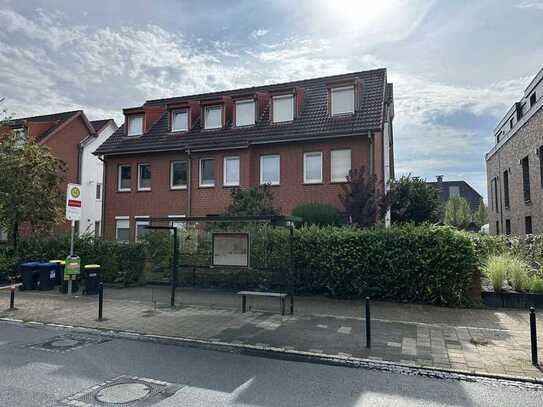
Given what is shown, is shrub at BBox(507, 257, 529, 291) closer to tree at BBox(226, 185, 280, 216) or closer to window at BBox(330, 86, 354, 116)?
tree at BBox(226, 185, 280, 216)

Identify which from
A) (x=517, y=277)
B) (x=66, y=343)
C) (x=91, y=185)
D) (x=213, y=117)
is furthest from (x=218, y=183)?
(x=66, y=343)

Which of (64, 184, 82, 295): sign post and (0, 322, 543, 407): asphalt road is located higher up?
(64, 184, 82, 295): sign post

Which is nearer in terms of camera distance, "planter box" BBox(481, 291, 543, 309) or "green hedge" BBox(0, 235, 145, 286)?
"planter box" BBox(481, 291, 543, 309)

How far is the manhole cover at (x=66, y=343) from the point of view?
7426 millimetres

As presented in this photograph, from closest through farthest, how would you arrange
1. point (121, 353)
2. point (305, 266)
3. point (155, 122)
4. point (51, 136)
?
point (121, 353)
point (305, 266)
point (155, 122)
point (51, 136)

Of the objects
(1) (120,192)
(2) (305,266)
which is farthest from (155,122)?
(2) (305,266)

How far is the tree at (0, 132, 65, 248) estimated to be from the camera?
16375mm

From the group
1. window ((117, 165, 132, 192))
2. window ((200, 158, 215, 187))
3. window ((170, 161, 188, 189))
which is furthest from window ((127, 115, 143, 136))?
window ((200, 158, 215, 187))

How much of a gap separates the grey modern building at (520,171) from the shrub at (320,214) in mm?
13236

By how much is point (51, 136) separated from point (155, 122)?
26.7 ft

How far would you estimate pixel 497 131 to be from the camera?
45.6 metres

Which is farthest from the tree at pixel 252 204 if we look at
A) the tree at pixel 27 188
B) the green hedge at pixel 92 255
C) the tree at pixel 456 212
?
the tree at pixel 456 212

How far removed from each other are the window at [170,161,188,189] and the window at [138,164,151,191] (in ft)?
5.60

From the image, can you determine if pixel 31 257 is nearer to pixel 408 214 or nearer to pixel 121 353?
pixel 121 353
